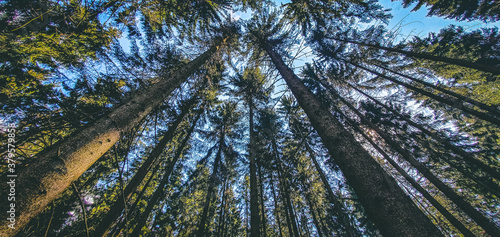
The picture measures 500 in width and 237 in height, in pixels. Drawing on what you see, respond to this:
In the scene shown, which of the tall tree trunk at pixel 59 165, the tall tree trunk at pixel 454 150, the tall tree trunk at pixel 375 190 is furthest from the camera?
the tall tree trunk at pixel 454 150

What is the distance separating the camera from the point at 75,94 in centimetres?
368

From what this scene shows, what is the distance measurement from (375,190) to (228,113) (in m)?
8.92

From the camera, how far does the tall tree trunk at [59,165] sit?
4.03 ft

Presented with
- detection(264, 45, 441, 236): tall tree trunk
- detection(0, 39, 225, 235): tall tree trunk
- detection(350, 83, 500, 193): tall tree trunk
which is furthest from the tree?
detection(350, 83, 500, 193): tall tree trunk

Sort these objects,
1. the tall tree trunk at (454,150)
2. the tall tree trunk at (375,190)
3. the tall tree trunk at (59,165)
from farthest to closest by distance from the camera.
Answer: the tall tree trunk at (454,150) < the tall tree trunk at (59,165) < the tall tree trunk at (375,190)

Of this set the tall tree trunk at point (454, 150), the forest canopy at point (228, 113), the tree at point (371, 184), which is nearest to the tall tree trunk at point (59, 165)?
the forest canopy at point (228, 113)

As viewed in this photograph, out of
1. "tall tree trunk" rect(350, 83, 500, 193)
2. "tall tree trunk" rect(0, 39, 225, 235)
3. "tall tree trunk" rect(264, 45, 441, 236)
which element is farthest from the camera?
"tall tree trunk" rect(350, 83, 500, 193)

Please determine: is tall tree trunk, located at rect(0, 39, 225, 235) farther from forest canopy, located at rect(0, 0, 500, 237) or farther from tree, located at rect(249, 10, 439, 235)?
tree, located at rect(249, 10, 439, 235)

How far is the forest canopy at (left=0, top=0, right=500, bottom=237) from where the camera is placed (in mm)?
→ 1616

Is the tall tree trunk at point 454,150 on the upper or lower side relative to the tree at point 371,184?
upper

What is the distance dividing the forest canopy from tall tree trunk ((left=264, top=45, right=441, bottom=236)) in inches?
0.4

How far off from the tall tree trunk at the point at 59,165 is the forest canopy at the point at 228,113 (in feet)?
0.04

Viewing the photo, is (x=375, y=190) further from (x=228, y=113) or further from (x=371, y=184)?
(x=228, y=113)

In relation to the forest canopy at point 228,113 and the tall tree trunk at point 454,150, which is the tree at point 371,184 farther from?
the tall tree trunk at point 454,150
